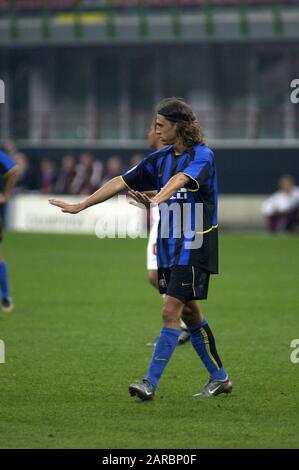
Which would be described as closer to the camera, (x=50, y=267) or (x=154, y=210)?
(x=154, y=210)

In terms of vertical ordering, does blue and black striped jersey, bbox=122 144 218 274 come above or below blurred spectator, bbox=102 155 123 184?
above

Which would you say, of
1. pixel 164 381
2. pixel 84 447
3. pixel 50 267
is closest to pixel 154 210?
pixel 164 381

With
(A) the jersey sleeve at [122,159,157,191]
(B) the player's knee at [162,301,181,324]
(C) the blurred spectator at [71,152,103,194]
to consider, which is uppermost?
(A) the jersey sleeve at [122,159,157,191]

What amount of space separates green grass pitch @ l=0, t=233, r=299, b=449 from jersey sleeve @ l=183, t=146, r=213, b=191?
153cm

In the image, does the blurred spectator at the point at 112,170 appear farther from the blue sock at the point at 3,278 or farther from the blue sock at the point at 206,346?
the blue sock at the point at 206,346

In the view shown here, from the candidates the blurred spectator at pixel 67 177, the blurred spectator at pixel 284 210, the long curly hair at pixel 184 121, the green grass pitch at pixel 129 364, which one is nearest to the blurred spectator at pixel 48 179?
the blurred spectator at pixel 67 177

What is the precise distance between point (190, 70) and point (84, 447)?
30754mm

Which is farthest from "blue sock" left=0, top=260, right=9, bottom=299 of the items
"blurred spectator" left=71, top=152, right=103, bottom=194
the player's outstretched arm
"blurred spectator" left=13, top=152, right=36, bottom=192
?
"blurred spectator" left=13, top=152, right=36, bottom=192

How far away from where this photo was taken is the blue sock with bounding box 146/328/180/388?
7477 millimetres

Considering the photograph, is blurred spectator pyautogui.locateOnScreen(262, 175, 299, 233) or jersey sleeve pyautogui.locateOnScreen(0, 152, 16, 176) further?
blurred spectator pyautogui.locateOnScreen(262, 175, 299, 233)

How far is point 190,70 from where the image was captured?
36031mm

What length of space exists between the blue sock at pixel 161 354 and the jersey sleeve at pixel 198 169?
1.03 m

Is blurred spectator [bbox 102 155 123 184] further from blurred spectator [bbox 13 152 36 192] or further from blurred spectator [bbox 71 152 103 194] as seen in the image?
blurred spectator [bbox 13 152 36 192]
